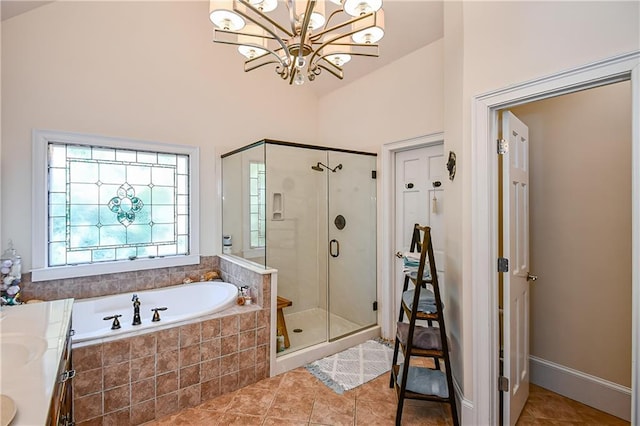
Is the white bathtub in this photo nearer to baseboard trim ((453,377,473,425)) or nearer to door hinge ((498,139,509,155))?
baseboard trim ((453,377,473,425))

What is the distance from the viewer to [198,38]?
3186mm

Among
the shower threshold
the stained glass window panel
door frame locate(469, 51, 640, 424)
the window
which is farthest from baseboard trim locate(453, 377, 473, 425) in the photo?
the stained glass window panel

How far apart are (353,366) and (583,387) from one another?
5.45 feet

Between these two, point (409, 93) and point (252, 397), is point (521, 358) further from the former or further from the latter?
point (409, 93)

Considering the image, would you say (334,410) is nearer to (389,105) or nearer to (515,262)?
(515,262)

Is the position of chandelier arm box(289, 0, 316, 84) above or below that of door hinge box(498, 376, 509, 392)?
above

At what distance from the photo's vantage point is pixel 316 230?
11.5ft

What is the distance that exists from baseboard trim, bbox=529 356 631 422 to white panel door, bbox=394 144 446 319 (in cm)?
94

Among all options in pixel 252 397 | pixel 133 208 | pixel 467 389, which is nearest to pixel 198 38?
pixel 133 208

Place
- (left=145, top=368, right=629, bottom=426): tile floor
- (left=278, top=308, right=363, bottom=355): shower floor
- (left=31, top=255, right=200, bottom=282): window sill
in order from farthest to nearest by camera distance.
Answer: (left=278, top=308, right=363, bottom=355): shower floor
(left=31, top=255, right=200, bottom=282): window sill
(left=145, top=368, right=629, bottom=426): tile floor

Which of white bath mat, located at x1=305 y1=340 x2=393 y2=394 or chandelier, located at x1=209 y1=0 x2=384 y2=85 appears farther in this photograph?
white bath mat, located at x1=305 y1=340 x2=393 y2=394

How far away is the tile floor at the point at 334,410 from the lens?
2.01 meters

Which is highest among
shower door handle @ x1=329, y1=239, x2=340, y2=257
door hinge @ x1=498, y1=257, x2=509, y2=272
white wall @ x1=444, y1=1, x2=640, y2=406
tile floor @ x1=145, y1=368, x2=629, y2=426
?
white wall @ x1=444, y1=1, x2=640, y2=406

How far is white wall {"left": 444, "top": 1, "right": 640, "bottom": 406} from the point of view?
1.35m
